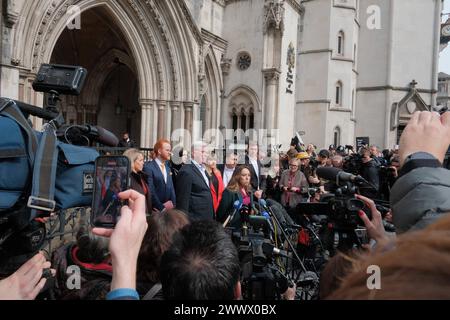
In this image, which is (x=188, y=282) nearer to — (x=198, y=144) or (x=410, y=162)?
(x=410, y=162)

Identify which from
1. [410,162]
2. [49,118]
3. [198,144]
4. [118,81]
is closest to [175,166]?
[198,144]

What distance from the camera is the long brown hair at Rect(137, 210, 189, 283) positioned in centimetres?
173

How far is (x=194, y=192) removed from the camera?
4.79 metres

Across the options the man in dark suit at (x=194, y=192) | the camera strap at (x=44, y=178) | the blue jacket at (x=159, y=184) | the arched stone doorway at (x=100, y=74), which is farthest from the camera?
the arched stone doorway at (x=100, y=74)

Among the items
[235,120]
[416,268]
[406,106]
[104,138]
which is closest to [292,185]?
[104,138]

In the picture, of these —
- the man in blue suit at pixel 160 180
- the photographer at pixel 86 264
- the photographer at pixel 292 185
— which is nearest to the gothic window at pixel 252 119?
the photographer at pixel 292 185

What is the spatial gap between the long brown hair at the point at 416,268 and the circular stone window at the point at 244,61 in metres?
18.4

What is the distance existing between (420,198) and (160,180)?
4.06m

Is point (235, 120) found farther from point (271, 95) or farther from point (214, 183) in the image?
point (214, 183)

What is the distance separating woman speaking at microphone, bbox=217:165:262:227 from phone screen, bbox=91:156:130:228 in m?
2.89

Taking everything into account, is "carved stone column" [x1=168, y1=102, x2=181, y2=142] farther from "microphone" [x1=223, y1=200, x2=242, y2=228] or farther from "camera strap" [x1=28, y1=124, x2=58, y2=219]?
"camera strap" [x1=28, y1=124, x2=58, y2=219]

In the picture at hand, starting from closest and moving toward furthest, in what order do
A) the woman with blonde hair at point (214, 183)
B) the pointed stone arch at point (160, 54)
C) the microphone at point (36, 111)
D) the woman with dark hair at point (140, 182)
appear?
1. the microphone at point (36, 111)
2. the woman with dark hair at point (140, 182)
3. the woman with blonde hair at point (214, 183)
4. the pointed stone arch at point (160, 54)

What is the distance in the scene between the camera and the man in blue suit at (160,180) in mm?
4844

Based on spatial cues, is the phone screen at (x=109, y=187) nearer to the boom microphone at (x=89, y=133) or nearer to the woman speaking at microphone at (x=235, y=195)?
the boom microphone at (x=89, y=133)
